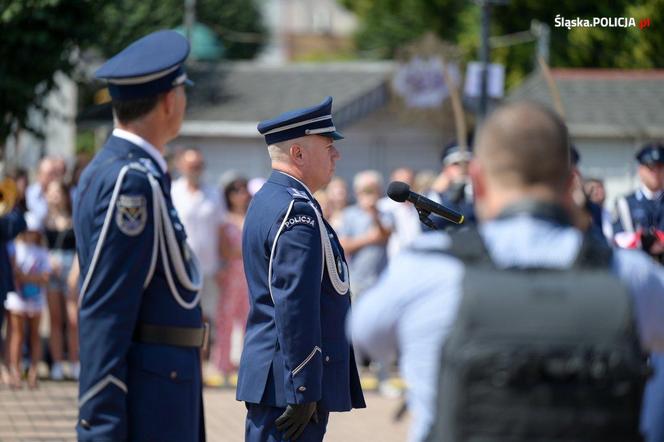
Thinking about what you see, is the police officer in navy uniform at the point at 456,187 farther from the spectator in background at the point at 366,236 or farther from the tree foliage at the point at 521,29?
the tree foliage at the point at 521,29

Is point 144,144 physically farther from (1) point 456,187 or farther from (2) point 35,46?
(2) point 35,46

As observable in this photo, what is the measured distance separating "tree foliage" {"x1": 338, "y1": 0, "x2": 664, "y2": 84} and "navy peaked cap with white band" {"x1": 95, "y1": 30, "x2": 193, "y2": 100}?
22.8m

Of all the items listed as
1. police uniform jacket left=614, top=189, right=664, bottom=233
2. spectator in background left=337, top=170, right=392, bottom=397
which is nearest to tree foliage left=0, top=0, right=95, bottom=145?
spectator in background left=337, top=170, right=392, bottom=397

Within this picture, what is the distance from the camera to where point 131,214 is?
13.5 feet

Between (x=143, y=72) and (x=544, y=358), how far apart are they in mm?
2198

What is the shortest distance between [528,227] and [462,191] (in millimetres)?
5671

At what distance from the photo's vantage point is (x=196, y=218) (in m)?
11.6

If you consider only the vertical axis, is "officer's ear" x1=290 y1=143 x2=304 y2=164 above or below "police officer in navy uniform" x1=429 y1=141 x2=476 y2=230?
above

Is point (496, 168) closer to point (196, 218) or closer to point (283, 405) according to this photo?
point (283, 405)

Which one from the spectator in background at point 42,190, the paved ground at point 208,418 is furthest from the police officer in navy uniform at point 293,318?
the spectator in background at point 42,190

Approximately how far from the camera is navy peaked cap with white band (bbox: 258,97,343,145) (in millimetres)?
5426

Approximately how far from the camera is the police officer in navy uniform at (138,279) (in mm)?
4031

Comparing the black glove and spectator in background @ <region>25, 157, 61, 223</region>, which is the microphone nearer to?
the black glove

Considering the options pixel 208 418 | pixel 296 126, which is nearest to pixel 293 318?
pixel 296 126
